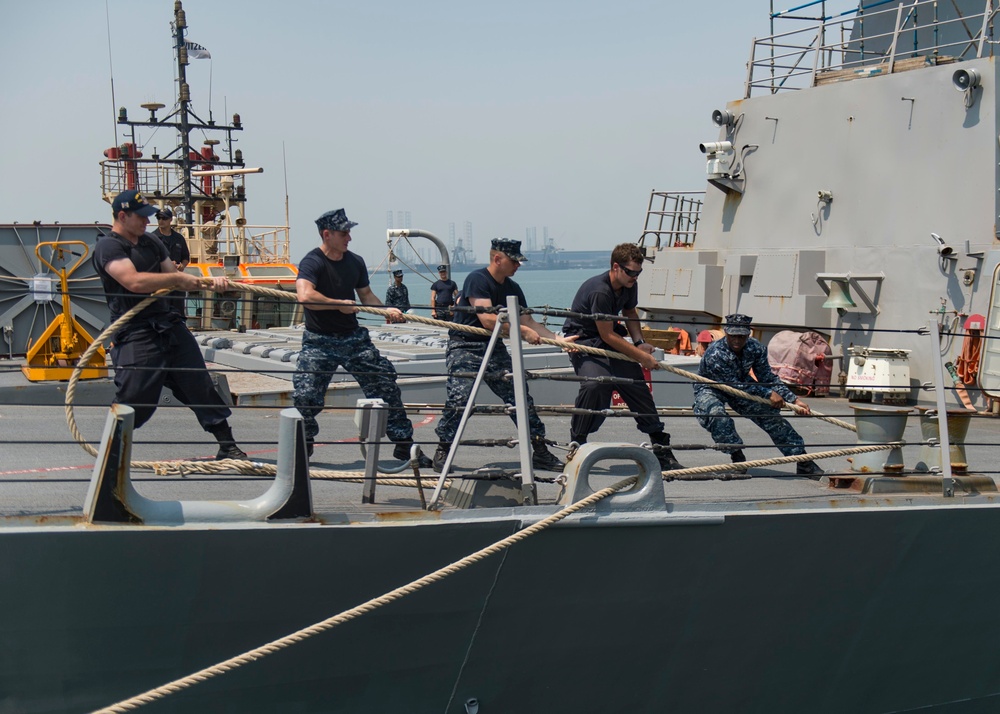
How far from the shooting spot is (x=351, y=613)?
3.43 m

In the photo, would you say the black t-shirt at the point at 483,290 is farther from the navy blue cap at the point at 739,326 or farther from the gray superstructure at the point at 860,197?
the gray superstructure at the point at 860,197

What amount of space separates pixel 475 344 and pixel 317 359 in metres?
0.91

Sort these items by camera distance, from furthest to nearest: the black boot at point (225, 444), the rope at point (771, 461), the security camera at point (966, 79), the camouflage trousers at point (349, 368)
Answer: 1. the security camera at point (966, 79)
2. the camouflage trousers at point (349, 368)
3. the black boot at point (225, 444)
4. the rope at point (771, 461)

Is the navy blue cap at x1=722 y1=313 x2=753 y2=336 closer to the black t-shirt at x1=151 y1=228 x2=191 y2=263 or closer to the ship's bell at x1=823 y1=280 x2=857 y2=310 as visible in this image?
the ship's bell at x1=823 y1=280 x2=857 y2=310

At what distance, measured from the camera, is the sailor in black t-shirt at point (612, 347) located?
5.60 meters

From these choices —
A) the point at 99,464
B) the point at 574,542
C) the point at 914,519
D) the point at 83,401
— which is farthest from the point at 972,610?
the point at 83,401

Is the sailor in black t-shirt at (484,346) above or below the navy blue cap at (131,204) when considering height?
below

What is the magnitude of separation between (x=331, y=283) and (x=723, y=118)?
706 centimetres

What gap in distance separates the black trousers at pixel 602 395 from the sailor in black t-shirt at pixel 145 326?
1.82m

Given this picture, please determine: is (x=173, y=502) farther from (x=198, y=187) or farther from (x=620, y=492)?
(x=198, y=187)

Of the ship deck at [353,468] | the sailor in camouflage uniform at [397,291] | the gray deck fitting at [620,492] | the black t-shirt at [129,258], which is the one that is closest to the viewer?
the gray deck fitting at [620,492]

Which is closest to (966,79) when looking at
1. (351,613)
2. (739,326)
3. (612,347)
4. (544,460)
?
(739,326)

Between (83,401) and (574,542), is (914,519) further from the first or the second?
(83,401)

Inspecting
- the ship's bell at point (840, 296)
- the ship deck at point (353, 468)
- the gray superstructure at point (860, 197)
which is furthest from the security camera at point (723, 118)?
the ship deck at point (353, 468)
